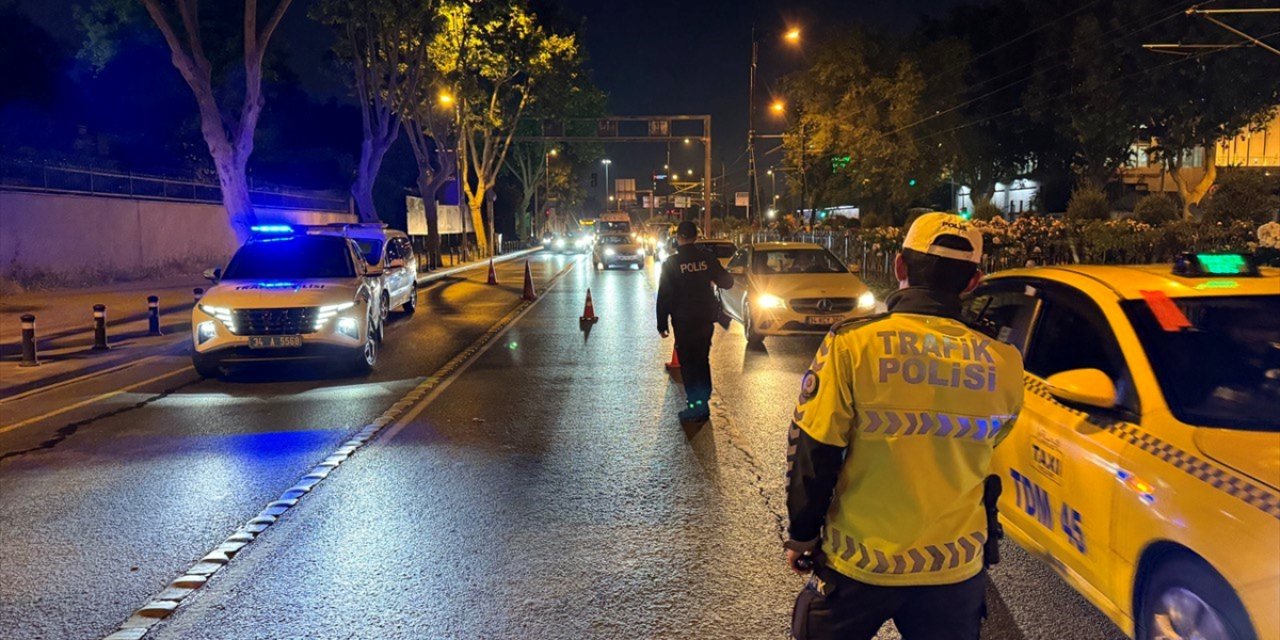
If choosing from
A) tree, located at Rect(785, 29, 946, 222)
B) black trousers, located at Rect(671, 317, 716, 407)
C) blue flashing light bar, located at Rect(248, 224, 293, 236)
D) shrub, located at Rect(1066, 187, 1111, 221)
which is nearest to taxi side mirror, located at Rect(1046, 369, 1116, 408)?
black trousers, located at Rect(671, 317, 716, 407)

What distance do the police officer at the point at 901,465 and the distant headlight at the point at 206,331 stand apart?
30.7 feet

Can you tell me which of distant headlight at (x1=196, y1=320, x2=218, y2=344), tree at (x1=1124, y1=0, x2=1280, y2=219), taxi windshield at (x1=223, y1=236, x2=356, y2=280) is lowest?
distant headlight at (x1=196, y1=320, x2=218, y2=344)

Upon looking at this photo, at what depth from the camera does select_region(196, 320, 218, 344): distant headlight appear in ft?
33.3

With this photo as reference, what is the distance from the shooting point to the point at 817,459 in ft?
7.50

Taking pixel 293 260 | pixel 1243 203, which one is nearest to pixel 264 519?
pixel 293 260

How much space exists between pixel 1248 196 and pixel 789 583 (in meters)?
26.6

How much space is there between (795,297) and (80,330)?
1209cm

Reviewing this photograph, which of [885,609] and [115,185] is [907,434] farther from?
[115,185]

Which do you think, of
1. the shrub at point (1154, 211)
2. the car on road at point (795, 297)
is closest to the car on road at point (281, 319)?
the car on road at point (795, 297)

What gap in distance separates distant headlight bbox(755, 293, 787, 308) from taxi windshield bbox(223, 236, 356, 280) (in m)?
5.52

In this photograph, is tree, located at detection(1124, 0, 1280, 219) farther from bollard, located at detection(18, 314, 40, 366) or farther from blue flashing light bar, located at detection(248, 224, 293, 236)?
bollard, located at detection(18, 314, 40, 366)

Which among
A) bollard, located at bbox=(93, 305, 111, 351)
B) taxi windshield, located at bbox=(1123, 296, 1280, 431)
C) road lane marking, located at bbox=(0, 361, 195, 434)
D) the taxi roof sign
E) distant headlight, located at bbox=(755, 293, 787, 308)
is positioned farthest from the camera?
bollard, located at bbox=(93, 305, 111, 351)

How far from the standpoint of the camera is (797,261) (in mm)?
14312

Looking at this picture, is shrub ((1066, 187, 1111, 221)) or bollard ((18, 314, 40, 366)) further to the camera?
shrub ((1066, 187, 1111, 221))
